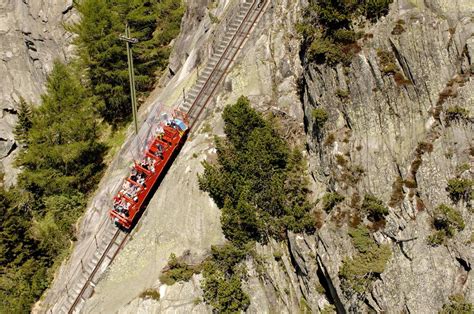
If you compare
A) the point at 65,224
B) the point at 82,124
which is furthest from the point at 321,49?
the point at 65,224

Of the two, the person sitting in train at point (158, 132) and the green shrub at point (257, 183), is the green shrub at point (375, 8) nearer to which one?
the green shrub at point (257, 183)

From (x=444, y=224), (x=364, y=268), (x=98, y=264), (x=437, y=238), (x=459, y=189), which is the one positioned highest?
(x=459, y=189)

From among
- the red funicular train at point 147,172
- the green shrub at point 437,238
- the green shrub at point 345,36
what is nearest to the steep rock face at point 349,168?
the green shrub at point 437,238

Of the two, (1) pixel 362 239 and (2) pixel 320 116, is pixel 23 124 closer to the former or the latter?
(2) pixel 320 116

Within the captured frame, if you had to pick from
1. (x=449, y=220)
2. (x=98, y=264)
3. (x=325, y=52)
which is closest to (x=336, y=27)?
(x=325, y=52)

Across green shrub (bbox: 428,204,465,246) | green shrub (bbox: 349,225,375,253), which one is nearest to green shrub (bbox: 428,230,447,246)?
green shrub (bbox: 428,204,465,246)

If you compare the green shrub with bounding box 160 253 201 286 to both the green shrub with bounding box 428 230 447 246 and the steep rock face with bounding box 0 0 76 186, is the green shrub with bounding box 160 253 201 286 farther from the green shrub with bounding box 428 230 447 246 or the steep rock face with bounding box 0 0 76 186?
the steep rock face with bounding box 0 0 76 186
